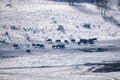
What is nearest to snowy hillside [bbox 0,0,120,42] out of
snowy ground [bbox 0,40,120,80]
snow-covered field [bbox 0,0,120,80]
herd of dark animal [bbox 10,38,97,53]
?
snow-covered field [bbox 0,0,120,80]

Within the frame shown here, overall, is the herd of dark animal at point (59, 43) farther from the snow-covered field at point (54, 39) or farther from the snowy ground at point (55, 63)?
the snowy ground at point (55, 63)

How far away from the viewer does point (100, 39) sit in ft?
202

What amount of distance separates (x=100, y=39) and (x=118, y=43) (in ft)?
16.2

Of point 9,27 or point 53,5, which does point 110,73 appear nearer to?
point 9,27

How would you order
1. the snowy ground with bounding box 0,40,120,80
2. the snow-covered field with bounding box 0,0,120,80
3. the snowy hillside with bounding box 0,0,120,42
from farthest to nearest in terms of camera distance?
the snowy hillside with bounding box 0,0,120,42 < the snow-covered field with bounding box 0,0,120,80 < the snowy ground with bounding box 0,40,120,80

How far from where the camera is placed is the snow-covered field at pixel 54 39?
3359cm

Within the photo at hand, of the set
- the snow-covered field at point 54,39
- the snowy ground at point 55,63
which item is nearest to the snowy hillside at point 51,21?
the snow-covered field at point 54,39

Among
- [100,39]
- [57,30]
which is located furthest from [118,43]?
[57,30]

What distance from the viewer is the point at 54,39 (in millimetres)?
59188

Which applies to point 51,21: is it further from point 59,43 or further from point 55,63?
point 55,63

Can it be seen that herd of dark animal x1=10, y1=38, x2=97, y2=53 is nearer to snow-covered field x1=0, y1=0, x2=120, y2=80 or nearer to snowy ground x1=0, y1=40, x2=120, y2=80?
snow-covered field x1=0, y1=0, x2=120, y2=80

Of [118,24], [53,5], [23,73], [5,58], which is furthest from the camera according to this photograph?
[53,5]

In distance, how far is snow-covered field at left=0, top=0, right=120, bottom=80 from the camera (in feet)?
110

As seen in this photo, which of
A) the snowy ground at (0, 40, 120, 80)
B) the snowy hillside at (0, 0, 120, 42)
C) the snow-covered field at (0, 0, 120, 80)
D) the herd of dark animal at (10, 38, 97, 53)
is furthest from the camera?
the snowy hillside at (0, 0, 120, 42)
